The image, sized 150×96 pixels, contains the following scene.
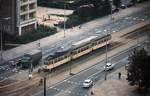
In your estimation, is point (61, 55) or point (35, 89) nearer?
point (35, 89)

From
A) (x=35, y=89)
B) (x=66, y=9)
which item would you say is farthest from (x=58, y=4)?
(x=35, y=89)

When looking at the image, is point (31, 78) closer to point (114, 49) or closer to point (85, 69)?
point (85, 69)

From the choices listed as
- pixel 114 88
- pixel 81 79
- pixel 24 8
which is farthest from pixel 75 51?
pixel 24 8

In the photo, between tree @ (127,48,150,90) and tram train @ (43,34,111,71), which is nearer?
tree @ (127,48,150,90)

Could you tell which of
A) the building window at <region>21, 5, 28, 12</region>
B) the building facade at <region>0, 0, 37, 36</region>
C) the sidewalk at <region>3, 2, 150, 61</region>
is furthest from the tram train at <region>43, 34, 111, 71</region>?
the building window at <region>21, 5, 28, 12</region>

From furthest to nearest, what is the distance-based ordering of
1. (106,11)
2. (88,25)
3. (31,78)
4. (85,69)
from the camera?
(106,11) < (88,25) < (85,69) < (31,78)

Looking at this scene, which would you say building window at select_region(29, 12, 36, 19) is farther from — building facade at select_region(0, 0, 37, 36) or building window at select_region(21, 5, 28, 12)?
building window at select_region(21, 5, 28, 12)

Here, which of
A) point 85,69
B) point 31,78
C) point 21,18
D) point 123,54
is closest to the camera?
point 31,78
